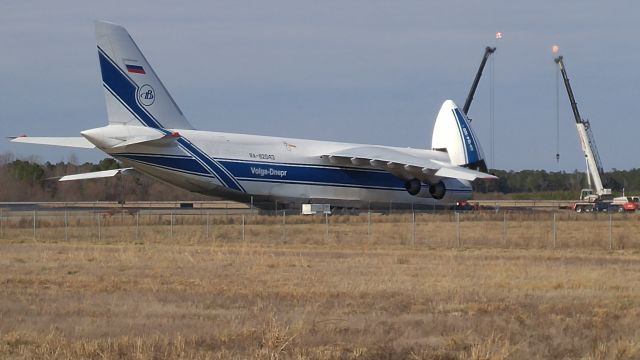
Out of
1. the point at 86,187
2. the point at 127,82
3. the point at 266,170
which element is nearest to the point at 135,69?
the point at 127,82

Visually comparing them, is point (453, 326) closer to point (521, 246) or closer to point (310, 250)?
point (310, 250)

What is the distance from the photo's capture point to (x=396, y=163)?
53750mm

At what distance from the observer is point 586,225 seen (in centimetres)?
4669

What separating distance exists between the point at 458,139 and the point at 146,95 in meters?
20.0

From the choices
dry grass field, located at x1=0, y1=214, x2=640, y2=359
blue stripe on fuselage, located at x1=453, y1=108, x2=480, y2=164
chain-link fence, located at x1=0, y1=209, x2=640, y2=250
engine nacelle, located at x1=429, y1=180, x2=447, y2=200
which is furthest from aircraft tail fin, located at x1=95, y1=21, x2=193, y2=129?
blue stripe on fuselage, located at x1=453, y1=108, x2=480, y2=164

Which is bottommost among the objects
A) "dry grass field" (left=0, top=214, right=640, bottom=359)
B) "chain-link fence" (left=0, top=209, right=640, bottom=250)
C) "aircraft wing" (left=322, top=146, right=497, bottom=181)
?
"dry grass field" (left=0, top=214, right=640, bottom=359)

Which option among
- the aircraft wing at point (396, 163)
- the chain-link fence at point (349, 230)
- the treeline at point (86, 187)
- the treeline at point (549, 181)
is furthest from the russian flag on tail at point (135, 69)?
the treeline at point (549, 181)

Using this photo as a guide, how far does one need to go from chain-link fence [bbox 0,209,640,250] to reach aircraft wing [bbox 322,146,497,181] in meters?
2.47

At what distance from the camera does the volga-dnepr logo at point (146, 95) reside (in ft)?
160

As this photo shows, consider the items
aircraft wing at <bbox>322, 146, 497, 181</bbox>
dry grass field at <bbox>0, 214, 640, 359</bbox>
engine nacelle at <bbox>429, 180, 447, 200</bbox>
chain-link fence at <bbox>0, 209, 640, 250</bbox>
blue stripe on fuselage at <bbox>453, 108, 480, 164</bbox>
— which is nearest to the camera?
dry grass field at <bbox>0, 214, 640, 359</bbox>

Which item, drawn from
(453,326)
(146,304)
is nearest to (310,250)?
(146,304)

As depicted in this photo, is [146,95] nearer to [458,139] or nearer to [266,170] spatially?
[266,170]

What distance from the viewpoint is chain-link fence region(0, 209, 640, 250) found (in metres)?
35.9

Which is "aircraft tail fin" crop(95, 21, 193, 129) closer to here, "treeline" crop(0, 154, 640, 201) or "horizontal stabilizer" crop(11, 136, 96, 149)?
"horizontal stabilizer" crop(11, 136, 96, 149)
